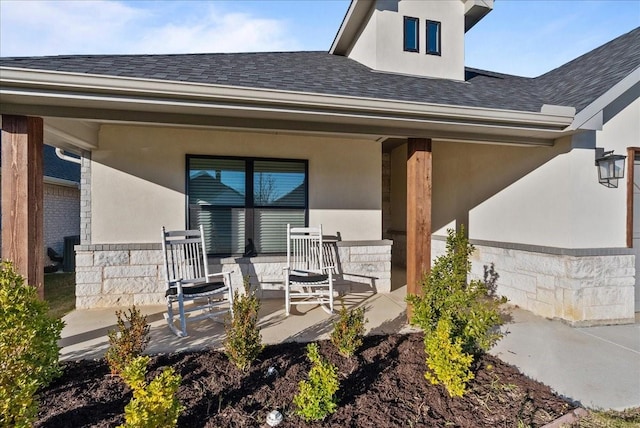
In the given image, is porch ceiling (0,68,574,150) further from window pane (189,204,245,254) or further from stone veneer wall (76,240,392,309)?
window pane (189,204,245,254)

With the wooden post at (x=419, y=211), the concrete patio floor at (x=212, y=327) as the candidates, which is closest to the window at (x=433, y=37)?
the wooden post at (x=419, y=211)

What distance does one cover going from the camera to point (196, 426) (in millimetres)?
2006

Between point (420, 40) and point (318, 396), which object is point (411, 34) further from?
point (318, 396)

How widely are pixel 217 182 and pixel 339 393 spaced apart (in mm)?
3474

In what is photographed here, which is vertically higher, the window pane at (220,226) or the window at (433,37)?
the window at (433,37)

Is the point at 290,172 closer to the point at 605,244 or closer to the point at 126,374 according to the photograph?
the point at 126,374

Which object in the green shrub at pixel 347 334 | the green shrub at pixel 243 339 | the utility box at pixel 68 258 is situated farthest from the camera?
the utility box at pixel 68 258

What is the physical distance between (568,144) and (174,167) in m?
5.03

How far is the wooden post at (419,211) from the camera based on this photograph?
375 centimetres

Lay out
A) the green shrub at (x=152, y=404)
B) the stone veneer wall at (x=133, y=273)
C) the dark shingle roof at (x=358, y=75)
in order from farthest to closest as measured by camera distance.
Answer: the stone veneer wall at (x=133, y=273) → the dark shingle roof at (x=358, y=75) → the green shrub at (x=152, y=404)

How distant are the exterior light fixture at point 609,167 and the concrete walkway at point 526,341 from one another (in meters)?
1.73

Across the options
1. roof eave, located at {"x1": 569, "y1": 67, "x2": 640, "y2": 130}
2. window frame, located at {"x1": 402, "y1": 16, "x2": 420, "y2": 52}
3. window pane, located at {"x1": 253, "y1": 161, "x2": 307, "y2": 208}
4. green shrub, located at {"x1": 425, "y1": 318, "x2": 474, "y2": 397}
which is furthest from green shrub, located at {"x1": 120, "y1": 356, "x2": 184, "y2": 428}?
window frame, located at {"x1": 402, "y1": 16, "x2": 420, "y2": 52}

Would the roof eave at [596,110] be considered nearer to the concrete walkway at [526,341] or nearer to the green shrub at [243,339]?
the concrete walkway at [526,341]

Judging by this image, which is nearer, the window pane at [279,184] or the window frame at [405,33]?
the window pane at [279,184]
